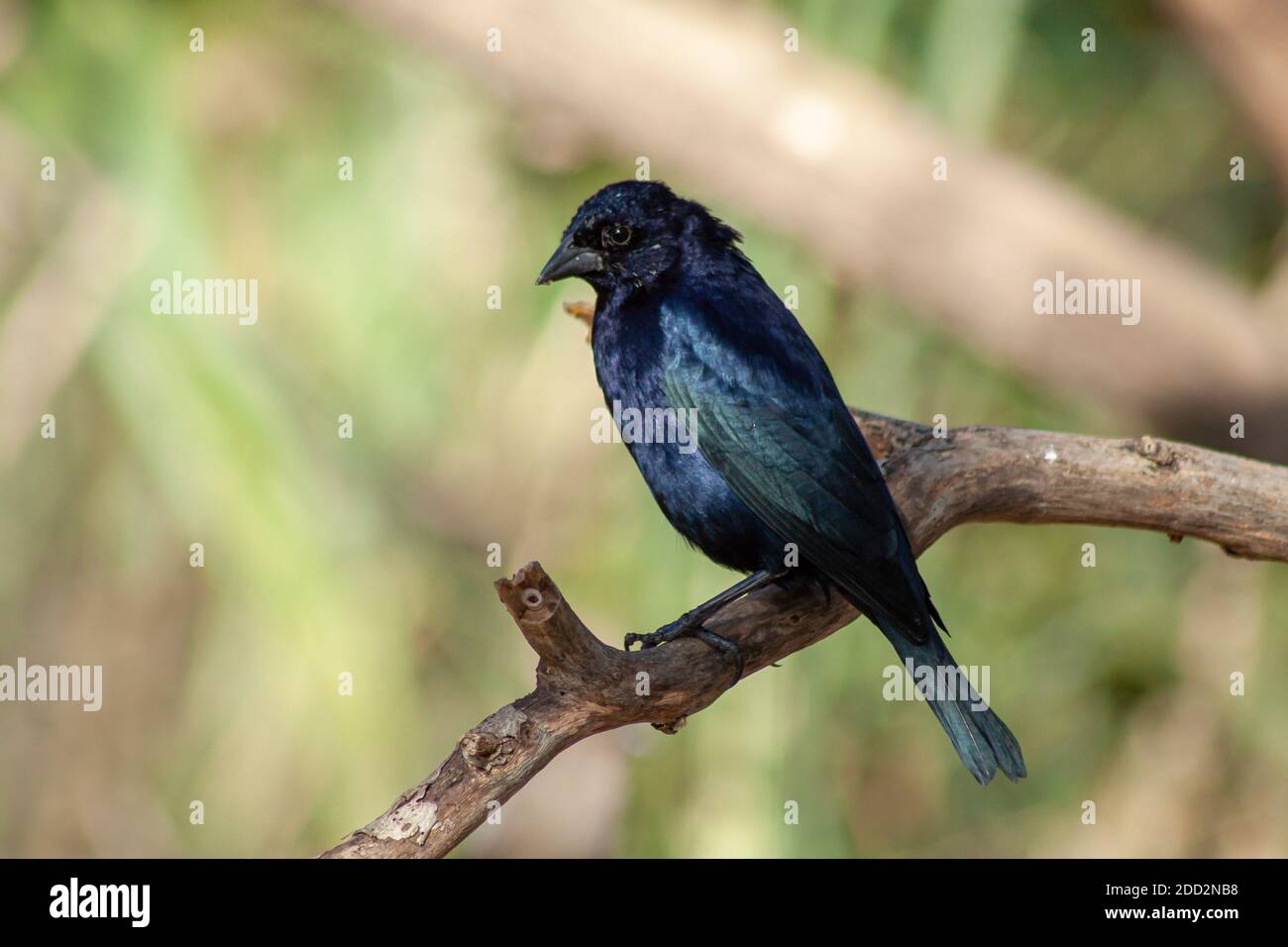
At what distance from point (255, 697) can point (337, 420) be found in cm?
124

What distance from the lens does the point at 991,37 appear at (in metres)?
5.79

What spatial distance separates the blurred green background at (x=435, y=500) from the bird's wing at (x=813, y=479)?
5.17ft

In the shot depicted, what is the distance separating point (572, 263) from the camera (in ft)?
13.7

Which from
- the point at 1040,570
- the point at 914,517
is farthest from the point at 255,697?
the point at 1040,570

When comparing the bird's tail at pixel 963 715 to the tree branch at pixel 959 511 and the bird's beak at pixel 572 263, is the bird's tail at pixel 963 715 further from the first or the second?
the bird's beak at pixel 572 263

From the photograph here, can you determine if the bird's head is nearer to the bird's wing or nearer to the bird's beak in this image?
the bird's beak

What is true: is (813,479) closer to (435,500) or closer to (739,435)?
(739,435)

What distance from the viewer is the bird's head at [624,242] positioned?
4.17m

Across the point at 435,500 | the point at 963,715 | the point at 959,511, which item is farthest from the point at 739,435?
the point at 435,500

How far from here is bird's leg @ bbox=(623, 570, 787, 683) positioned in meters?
3.38

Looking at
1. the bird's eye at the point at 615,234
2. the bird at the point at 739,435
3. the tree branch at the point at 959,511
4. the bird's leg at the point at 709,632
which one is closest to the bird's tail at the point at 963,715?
the bird at the point at 739,435

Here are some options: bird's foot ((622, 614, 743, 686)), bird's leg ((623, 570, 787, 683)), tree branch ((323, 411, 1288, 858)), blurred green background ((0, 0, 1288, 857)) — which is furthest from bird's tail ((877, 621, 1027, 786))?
blurred green background ((0, 0, 1288, 857))

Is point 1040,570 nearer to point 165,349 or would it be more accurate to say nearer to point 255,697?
point 255,697

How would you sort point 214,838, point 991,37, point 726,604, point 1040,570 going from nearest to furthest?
point 726,604 → point 991,37 → point 214,838 → point 1040,570
